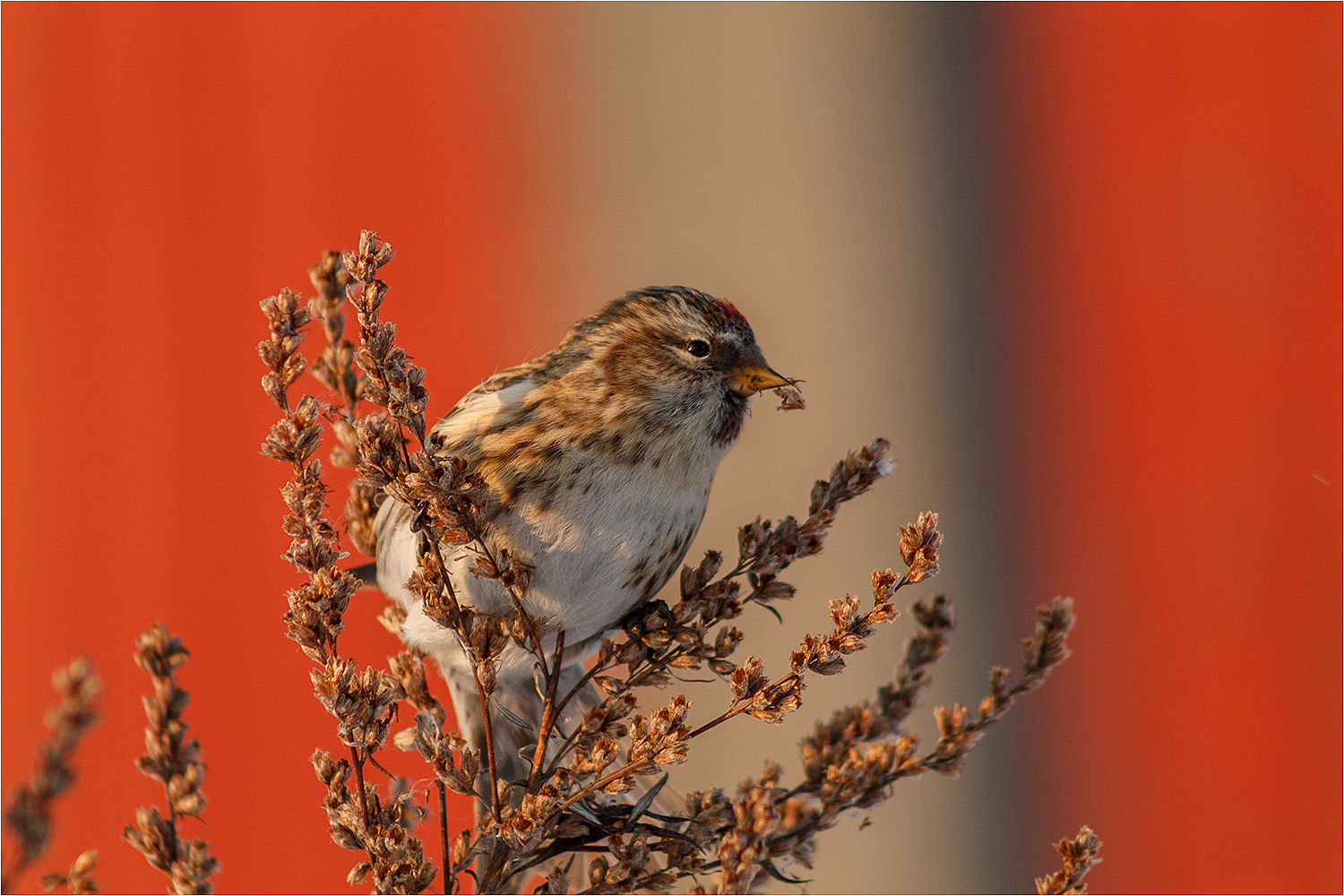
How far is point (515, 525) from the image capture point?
812 millimetres

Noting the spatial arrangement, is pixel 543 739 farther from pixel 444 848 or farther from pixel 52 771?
pixel 52 771

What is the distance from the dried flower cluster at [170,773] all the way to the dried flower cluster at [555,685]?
0.33ft

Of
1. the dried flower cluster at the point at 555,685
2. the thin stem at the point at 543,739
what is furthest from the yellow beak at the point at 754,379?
the thin stem at the point at 543,739

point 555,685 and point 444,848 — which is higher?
point 555,685

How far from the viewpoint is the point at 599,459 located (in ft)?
2.77

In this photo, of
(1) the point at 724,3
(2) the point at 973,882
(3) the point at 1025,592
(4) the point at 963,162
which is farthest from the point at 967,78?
(2) the point at 973,882

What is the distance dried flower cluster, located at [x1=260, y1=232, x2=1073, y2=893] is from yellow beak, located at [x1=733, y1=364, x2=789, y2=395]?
130mm

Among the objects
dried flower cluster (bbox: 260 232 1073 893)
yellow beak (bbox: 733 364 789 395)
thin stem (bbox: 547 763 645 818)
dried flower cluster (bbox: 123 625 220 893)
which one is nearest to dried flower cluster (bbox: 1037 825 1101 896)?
dried flower cluster (bbox: 260 232 1073 893)

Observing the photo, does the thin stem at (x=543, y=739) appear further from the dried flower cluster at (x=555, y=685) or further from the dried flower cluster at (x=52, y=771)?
the dried flower cluster at (x=52, y=771)

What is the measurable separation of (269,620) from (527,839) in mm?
1745

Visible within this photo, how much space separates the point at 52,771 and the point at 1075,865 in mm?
597

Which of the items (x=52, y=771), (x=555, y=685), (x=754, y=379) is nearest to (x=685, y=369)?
(x=754, y=379)

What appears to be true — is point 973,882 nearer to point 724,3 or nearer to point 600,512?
point 600,512

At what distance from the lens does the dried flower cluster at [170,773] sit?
0.64 meters
